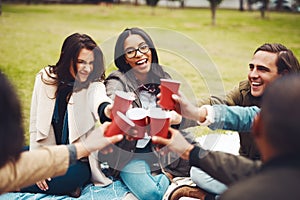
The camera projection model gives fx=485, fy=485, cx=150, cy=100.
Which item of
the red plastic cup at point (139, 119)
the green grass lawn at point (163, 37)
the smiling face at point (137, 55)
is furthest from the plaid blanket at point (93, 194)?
the green grass lawn at point (163, 37)

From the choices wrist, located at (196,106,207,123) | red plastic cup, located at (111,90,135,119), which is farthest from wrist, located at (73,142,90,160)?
wrist, located at (196,106,207,123)

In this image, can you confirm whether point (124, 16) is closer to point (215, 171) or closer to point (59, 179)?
point (59, 179)

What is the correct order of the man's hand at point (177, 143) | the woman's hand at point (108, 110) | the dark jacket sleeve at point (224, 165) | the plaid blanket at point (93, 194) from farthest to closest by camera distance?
the plaid blanket at point (93, 194) → the woman's hand at point (108, 110) → the man's hand at point (177, 143) → the dark jacket sleeve at point (224, 165)

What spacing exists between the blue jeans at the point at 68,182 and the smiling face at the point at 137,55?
73cm

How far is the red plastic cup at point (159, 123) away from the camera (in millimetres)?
2039

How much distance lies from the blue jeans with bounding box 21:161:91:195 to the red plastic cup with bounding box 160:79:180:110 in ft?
3.32

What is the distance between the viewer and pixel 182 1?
2389 centimetres

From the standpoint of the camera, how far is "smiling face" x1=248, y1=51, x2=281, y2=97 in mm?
2717

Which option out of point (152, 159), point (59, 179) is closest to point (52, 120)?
point (59, 179)

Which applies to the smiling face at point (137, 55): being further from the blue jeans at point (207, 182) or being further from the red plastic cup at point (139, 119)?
the red plastic cup at point (139, 119)

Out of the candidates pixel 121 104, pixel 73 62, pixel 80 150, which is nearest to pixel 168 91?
pixel 121 104

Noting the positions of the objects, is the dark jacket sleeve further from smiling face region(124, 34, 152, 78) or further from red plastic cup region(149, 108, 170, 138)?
smiling face region(124, 34, 152, 78)

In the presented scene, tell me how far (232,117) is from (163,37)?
612 cm

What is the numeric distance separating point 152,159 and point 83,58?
82cm
